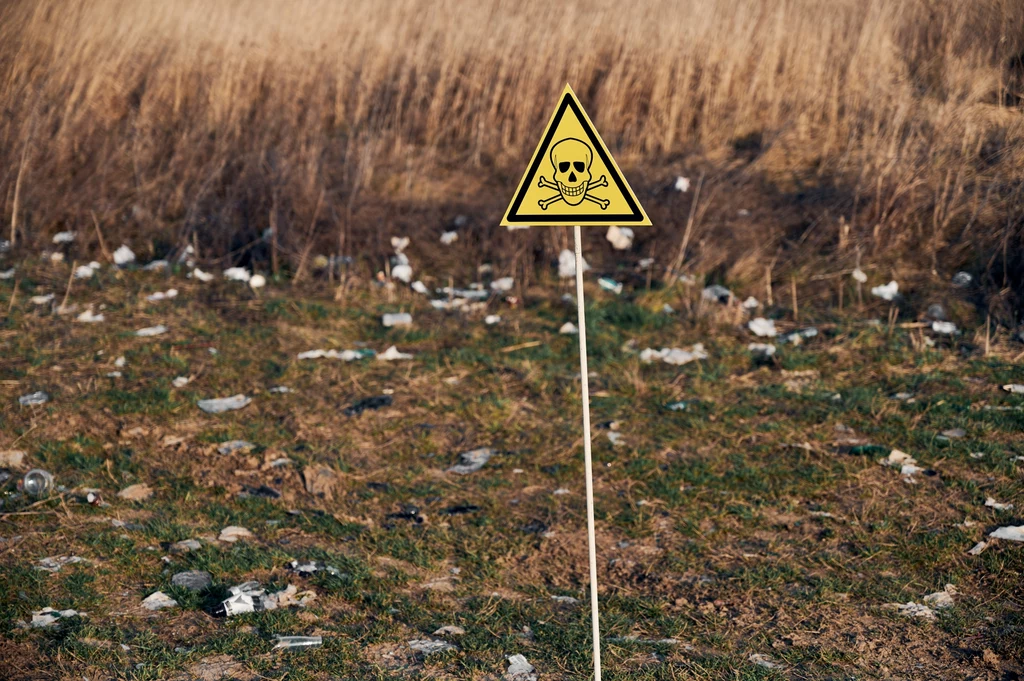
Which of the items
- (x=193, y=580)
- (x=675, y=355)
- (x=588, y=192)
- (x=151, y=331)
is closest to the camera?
(x=588, y=192)

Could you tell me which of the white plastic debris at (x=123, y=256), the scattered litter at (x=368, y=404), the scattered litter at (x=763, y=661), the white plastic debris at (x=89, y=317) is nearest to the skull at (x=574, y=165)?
the scattered litter at (x=763, y=661)

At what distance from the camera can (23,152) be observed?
27.4ft

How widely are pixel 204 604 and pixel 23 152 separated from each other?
5882 mm

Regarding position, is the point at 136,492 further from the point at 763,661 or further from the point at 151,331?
the point at 763,661

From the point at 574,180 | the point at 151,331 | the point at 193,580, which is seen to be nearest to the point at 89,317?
the point at 151,331

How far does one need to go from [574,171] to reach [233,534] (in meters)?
2.21

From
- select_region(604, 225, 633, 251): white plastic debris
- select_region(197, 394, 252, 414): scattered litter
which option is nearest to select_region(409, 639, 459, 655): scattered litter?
select_region(197, 394, 252, 414): scattered litter

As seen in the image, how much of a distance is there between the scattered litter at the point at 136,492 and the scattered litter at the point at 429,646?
175 cm

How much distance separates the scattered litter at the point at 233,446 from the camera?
505 cm

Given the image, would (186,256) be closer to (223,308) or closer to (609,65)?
(223,308)

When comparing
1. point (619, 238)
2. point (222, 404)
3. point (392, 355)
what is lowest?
point (222, 404)

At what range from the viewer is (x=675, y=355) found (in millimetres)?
6262

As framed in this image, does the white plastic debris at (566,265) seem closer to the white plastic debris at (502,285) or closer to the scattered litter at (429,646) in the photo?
the white plastic debris at (502,285)

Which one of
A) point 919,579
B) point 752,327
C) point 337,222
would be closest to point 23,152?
point 337,222
